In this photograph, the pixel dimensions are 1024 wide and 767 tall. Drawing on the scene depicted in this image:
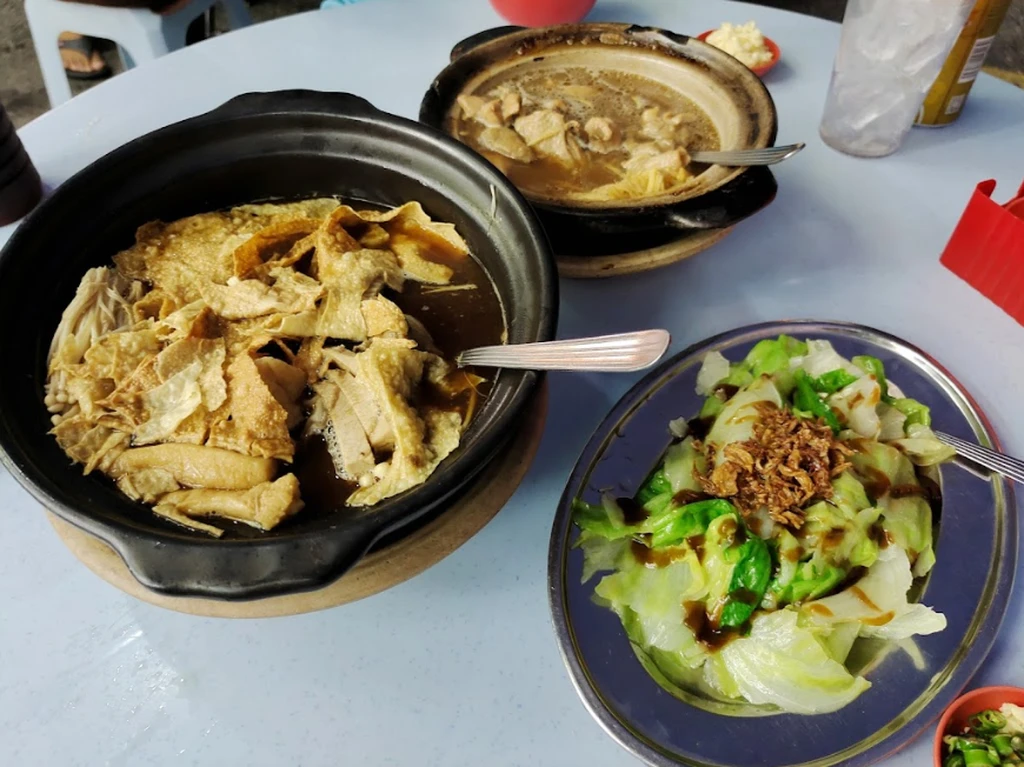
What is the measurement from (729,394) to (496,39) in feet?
3.37

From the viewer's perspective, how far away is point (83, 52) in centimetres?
395

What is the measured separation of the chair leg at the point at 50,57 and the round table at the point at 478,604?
2.35 ft

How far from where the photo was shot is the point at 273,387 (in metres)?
1.15

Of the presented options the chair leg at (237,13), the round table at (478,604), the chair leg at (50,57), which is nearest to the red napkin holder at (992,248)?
the round table at (478,604)

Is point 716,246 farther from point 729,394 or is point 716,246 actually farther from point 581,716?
point 581,716

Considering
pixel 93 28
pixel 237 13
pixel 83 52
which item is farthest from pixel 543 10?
pixel 83 52

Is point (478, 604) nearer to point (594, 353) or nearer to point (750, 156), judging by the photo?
point (594, 353)

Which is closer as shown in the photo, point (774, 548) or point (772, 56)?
point (774, 548)

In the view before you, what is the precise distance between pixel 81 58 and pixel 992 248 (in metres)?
4.27

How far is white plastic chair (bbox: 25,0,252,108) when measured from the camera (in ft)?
8.47

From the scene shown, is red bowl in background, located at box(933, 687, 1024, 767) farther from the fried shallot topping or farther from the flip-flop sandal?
the flip-flop sandal

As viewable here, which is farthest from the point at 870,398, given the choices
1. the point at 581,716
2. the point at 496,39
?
the point at 496,39

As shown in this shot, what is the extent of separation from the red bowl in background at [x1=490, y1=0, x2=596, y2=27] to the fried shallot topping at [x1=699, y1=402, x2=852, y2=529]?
4.90 ft

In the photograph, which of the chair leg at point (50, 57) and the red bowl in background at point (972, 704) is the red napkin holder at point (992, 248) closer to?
the red bowl in background at point (972, 704)
